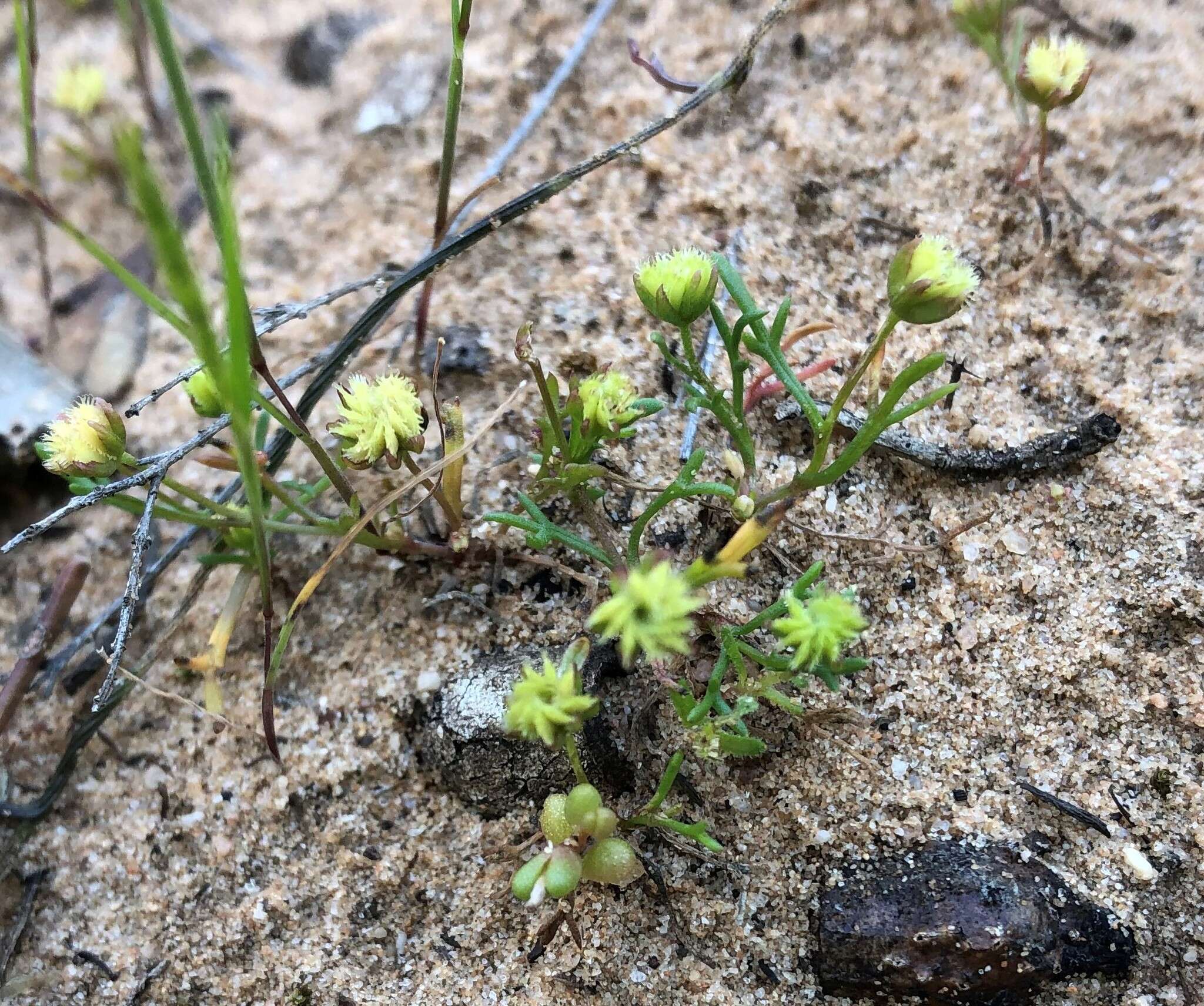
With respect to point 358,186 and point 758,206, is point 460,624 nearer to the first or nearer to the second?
point 758,206

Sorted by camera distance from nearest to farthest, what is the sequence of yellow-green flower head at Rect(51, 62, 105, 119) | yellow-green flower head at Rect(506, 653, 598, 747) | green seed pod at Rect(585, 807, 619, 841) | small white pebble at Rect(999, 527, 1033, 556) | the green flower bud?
1. yellow-green flower head at Rect(506, 653, 598, 747)
2. green seed pod at Rect(585, 807, 619, 841)
3. the green flower bud
4. small white pebble at Rect(999, 527, 1033, 556)
5. yellow-green flower head at Rect(51, 62, 105, 119)

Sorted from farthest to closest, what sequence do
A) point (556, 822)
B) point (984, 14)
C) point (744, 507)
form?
point (984, 14) → point (744, 507) → point (556, 822)

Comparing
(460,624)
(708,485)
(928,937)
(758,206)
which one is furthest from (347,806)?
(758,206)

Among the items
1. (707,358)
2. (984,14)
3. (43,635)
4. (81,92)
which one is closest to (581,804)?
(707,358)

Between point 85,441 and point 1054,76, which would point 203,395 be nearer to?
point 85,441

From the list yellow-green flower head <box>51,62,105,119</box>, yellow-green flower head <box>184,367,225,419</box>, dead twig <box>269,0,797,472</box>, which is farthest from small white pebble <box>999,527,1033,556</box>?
yellow-green flower head <box>51,62,105,119</box>

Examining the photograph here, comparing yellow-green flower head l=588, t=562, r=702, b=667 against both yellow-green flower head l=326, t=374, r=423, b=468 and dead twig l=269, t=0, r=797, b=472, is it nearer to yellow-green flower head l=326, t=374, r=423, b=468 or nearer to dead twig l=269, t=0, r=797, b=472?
yellow-green flower head l=326, t=374, r=423, b=468
